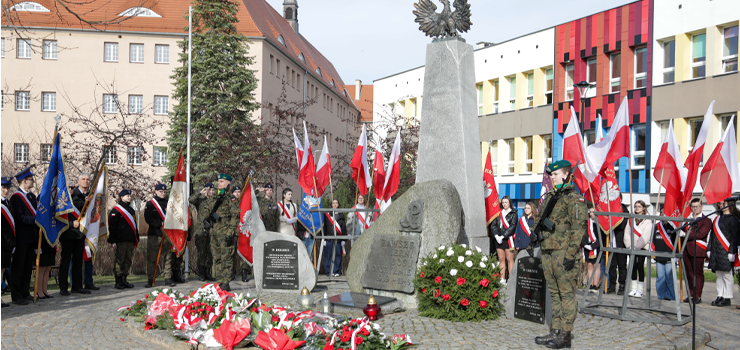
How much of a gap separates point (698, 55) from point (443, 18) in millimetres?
16311

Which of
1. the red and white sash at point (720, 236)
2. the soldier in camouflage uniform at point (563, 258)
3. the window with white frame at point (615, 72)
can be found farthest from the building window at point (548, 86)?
the soldier in camouflage uniform at point (563, 258)

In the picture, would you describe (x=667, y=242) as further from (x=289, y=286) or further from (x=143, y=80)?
(x=143, y=80)

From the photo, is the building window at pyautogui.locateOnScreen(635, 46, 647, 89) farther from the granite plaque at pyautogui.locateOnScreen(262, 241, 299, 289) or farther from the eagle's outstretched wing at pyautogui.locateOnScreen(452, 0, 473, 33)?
the granite plaque at pyautogui.locateOnScreen(262, 241, 299, 289)

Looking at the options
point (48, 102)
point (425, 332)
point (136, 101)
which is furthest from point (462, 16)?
point (48, 102)

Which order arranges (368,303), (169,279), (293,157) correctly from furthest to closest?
1. (293,157)
2. (169,279)
3. (368,303)

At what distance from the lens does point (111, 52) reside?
4328 cm

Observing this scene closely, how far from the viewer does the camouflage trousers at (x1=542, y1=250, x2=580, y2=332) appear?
6.46 metres

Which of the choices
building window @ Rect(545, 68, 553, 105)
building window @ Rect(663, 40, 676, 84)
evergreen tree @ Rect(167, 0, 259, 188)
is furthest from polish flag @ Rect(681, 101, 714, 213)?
evergreen tree @ Rect(167, 0, 259, 188)

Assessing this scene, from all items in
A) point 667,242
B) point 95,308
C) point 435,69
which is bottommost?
point 95,308

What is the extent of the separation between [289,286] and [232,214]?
151 centimetres

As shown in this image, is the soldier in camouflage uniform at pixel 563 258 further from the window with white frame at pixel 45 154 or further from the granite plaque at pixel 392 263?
the window with white frame at pixel 45 154

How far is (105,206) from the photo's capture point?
1116 centimetres

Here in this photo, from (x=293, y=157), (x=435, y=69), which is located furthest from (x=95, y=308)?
(x=293, y=157)

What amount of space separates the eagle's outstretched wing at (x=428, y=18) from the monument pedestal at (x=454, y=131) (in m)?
0.21
